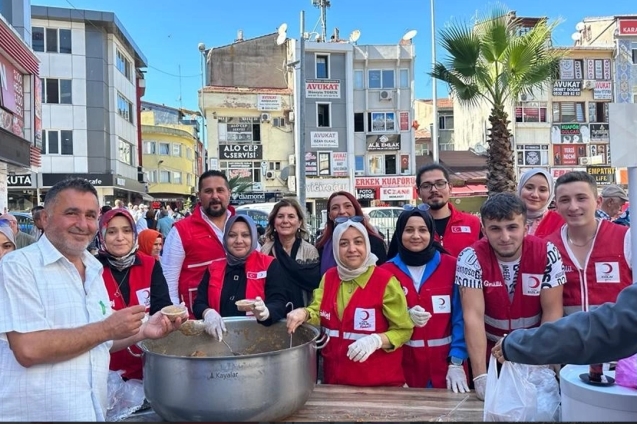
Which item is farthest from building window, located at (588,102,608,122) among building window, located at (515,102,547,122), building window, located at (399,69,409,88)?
building window, located at (399,69,409,88)

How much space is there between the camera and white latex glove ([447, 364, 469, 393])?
2.49 meters

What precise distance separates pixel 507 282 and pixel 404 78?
95.1 feet

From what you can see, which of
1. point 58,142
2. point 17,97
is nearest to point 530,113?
point 17,97

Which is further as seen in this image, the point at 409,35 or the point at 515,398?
the point at 409,35

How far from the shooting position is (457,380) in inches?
98.8

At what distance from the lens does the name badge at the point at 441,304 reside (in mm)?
2746

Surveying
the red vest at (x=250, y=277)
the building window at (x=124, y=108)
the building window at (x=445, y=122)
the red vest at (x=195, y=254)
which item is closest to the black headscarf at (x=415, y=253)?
the red vest at (x=250, y=277)

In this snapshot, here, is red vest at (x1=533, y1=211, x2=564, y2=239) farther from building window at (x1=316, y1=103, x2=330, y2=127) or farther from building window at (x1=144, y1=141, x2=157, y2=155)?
building window at (x1=144, y1=141, x2=157, y2=155)

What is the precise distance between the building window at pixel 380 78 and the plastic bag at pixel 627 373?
29.4 meters

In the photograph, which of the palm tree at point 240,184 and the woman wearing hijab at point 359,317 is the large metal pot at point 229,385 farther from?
the palm tree at point 240,184

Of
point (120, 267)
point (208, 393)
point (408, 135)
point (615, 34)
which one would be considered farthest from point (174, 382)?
point (615, 34)

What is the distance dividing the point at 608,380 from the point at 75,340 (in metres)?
1.87

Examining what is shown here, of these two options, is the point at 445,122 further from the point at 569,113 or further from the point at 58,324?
the point at 58,324

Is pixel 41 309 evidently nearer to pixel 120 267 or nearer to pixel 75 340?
pixel 75 340
